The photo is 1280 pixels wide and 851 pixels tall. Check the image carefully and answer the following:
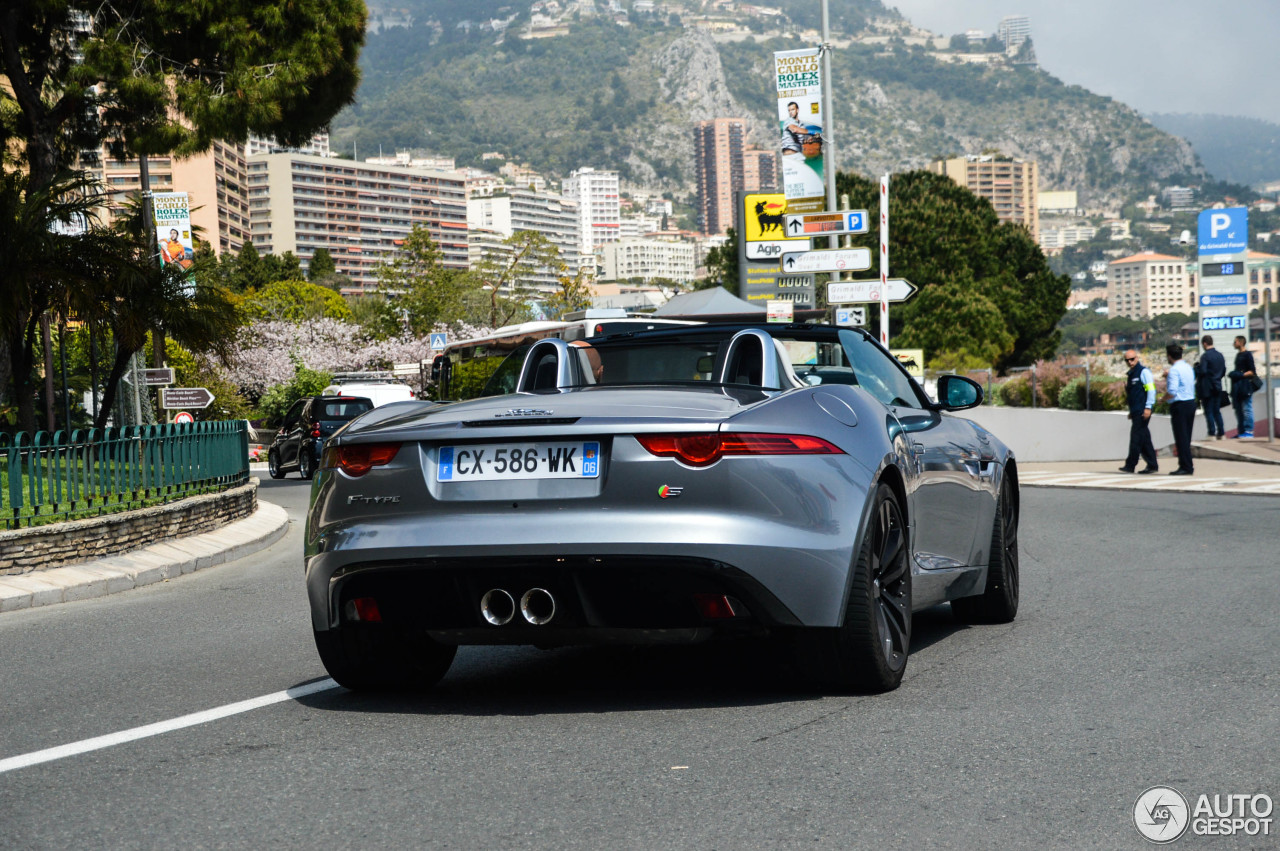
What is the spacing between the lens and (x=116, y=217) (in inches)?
726

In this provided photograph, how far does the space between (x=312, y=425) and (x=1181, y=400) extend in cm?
1623

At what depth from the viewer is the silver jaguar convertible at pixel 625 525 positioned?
4.69 m

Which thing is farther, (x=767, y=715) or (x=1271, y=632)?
(x=1271, y=632)

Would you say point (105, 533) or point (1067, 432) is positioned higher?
point (105, 533)

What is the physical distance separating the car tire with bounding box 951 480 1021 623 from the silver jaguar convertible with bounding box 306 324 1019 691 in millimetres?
1715

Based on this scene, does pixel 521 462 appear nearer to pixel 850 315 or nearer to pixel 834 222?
pixel 834 222

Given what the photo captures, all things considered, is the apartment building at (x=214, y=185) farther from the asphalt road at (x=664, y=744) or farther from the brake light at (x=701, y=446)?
the brake light at (x=701, y=446)

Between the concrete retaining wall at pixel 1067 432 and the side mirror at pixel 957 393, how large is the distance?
69.7ft

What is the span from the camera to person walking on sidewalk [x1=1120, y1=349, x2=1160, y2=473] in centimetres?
2053

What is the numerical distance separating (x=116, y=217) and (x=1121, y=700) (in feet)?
53.0

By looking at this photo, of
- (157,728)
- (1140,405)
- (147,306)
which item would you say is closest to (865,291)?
(1140,405)

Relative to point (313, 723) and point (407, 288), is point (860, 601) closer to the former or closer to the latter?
point (313, 723)

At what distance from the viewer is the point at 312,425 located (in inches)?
1118

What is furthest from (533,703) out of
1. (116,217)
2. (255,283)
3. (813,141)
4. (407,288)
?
(255,283)
